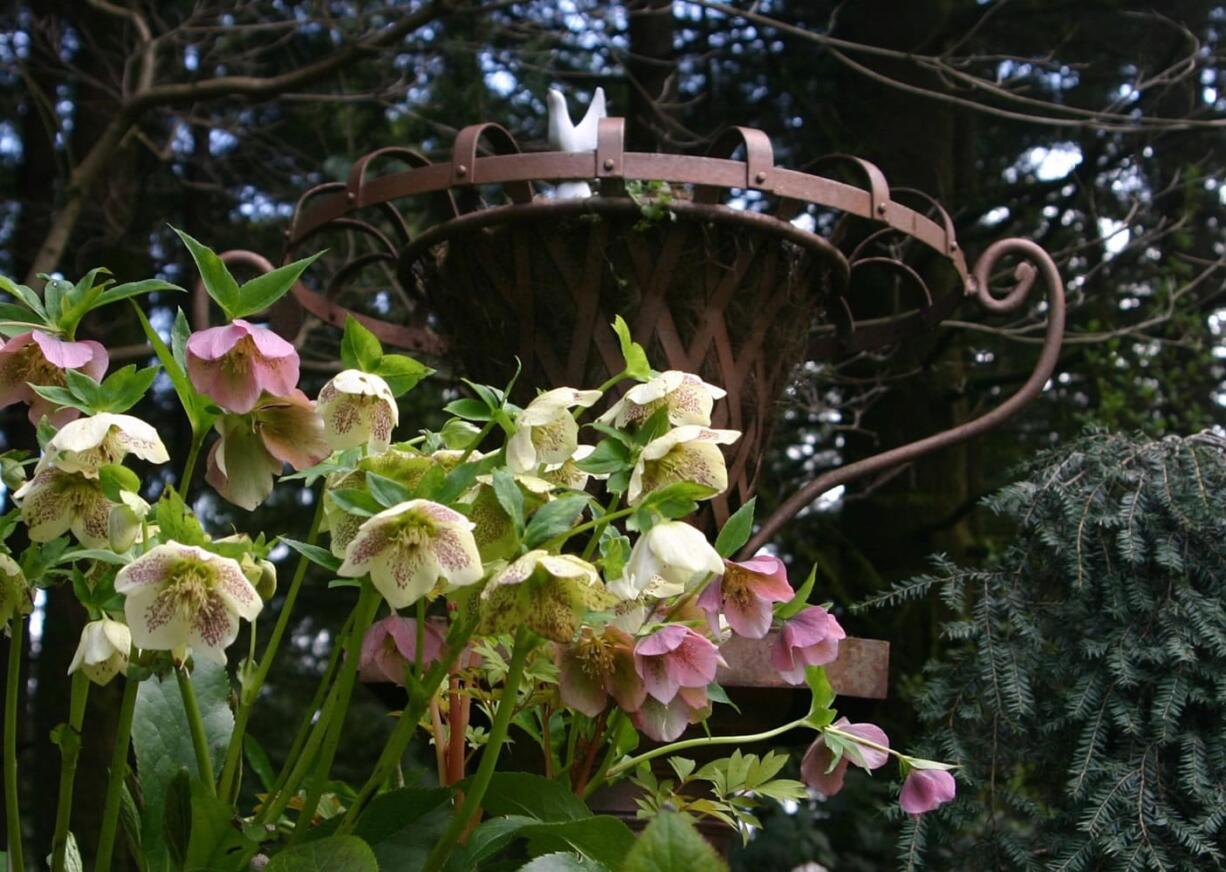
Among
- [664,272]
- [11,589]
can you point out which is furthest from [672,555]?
[664,272]

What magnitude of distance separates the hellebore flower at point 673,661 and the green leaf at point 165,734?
27 centimetres

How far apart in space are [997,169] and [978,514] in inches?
42.4

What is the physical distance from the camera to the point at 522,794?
75 centimetres

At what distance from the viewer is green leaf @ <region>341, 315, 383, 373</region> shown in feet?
2.20

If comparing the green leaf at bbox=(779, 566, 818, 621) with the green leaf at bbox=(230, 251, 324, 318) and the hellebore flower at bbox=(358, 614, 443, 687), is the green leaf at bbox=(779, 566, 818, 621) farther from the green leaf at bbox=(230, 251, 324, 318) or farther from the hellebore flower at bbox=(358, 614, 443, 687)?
the green leaf at bbox=(230, 251, 324, 318)

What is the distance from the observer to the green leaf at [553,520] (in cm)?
59

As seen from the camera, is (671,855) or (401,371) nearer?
(671,855)

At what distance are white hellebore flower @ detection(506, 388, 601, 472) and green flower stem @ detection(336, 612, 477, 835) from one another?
0.08 metres

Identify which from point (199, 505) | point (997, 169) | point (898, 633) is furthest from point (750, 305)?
point (199, 505)

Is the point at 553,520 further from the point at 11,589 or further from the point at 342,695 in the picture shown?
the point at 11,589

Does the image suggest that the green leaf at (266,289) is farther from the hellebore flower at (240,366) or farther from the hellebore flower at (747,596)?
the hellebore flower at (747,596)

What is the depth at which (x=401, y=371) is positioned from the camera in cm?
68

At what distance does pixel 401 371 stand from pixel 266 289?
0.08m

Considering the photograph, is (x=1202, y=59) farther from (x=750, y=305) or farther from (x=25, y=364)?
(x=25, y=364)
